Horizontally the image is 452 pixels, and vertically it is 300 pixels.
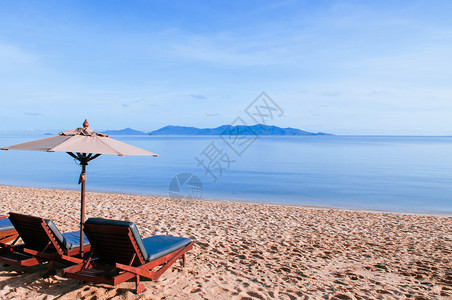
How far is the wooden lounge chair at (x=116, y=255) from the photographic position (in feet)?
13.6

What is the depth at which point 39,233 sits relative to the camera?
4.79m

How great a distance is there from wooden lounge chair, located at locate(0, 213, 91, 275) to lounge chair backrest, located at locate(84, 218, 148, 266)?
21.0 inches

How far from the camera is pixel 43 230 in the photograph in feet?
15.3

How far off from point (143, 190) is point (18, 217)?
48.3 ft

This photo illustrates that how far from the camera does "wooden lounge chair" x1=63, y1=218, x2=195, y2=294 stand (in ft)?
13.6

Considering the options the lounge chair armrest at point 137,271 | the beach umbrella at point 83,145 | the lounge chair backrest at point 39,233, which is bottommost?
the lounge chair armrest at point 137,271

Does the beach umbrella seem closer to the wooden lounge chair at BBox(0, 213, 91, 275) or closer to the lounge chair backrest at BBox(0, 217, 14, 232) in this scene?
the wooden lounge chair at BBox(0, 213, 91, 275)

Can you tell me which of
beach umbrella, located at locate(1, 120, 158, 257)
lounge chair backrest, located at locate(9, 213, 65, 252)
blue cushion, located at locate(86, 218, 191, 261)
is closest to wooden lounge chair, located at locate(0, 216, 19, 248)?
lounge chair backrest, located at locate(9, 213, 65, 252)

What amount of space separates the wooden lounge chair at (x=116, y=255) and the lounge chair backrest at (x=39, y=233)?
1.93ft

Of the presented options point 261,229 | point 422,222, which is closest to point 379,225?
point 422,222

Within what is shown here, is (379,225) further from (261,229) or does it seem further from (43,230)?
(43,230)

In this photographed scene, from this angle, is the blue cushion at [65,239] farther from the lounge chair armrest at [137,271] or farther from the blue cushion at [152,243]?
the lounge chair armrest at [137,271]

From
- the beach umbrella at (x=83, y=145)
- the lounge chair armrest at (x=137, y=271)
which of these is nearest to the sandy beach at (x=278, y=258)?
the lounge chair armrest at (x=137, y=271)

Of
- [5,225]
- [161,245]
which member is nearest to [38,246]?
[5,225]
